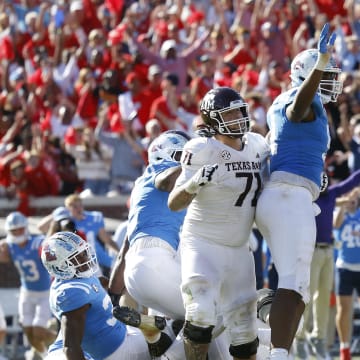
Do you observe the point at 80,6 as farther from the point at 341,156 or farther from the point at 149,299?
the point at 149,299

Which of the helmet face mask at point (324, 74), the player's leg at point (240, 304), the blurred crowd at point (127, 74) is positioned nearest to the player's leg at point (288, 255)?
the player's leg at point (240, 304)

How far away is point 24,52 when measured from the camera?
677 inches

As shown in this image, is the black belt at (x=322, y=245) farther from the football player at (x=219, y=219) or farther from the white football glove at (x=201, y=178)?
the white football glove at (x=201, y=178)

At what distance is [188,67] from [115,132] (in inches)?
74.6

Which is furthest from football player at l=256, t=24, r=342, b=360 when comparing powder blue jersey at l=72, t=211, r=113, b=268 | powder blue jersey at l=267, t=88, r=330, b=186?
powder blue jersey at l=72, t=211, r=113, b=268

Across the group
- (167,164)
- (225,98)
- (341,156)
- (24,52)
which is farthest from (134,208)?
(24,52)

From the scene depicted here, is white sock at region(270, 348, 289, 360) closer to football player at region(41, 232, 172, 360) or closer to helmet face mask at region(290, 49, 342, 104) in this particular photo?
football player at region(41, 232, 172, 360)

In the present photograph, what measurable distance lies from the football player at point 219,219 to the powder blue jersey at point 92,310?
2.14 ft

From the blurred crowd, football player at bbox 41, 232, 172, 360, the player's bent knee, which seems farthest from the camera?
the blurred crowd

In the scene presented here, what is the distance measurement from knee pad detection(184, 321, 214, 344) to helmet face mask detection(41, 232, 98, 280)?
0.93 metres

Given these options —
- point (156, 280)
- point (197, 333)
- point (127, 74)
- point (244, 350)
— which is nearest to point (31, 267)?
point (127, 74)

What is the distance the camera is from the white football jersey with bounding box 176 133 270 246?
7.18 m

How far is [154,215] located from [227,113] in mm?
1239

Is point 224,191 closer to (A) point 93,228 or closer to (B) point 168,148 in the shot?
(B) point 168,148
